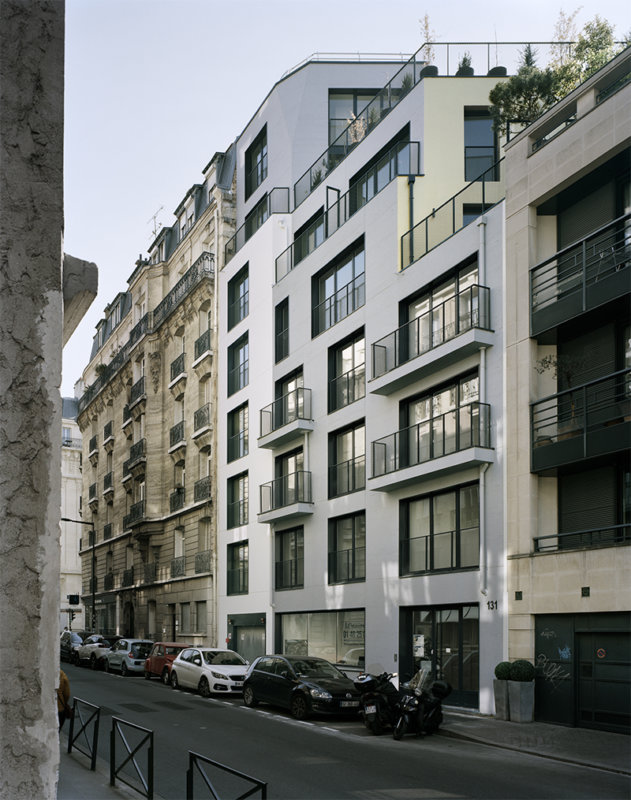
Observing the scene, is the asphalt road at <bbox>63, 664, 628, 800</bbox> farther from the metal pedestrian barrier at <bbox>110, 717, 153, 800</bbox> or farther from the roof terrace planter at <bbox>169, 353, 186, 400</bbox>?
the roof terrace planter at <bbox>169, 353, 186, 400</bbox>

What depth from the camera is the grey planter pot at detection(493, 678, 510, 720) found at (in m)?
19.7

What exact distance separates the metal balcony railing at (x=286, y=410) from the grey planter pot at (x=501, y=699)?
13.8 meters

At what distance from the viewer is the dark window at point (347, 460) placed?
28.8 metres

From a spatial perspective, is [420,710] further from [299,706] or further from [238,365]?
[238,365]

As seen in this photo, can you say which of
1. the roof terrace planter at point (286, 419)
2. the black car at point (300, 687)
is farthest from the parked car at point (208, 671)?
the roof terrace planter at point (286, 419)

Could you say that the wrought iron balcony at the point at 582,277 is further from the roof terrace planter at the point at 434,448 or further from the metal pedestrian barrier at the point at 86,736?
the metal pedestrian barrier at the point at 86,736

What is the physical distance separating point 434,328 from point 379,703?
1065 centimetres

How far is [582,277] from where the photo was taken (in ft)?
63.1

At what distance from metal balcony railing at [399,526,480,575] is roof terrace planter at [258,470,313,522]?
605 cm

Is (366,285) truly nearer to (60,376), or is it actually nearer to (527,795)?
(527,795)

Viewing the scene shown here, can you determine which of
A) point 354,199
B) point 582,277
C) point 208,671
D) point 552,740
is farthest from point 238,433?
point 552,740

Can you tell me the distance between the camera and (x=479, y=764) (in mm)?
14461

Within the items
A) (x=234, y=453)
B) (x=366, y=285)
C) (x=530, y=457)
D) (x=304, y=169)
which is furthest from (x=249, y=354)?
(x=530, y=457)

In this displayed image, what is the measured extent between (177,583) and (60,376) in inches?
1672
